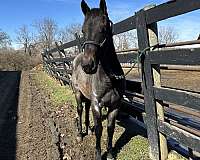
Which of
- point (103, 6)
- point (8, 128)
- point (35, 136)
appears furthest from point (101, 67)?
point (8, 128)

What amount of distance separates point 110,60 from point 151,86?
0.68 meters

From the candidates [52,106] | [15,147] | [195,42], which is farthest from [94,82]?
[52,106]

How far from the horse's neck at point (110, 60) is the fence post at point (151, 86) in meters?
0.39

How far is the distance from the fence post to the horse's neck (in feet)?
1.28

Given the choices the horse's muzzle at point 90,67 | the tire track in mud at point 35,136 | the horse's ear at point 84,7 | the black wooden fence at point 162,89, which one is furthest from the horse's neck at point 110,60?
the tire track in mud at point 35,136

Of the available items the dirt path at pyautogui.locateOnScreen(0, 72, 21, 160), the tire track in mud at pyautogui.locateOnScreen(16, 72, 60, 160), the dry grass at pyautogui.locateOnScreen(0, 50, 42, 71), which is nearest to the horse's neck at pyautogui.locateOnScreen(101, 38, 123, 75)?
the tire track in mud at pyautogui.locateOnScreen(16, 72, 60, 160)

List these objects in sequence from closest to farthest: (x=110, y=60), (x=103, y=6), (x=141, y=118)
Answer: (x=103, y=6)
(x=110, y=60)
(x=141, y=118)

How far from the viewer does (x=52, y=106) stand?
10.5 metres

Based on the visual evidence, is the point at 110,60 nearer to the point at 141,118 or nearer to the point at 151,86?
the point at 151,86

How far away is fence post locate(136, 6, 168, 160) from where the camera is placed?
15.6ft

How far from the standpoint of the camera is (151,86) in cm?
490

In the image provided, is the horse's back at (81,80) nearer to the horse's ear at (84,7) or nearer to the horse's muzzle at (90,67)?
the horse's ear at (84,7)

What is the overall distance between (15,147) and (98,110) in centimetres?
214

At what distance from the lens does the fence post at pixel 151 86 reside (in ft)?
→ 15.6
